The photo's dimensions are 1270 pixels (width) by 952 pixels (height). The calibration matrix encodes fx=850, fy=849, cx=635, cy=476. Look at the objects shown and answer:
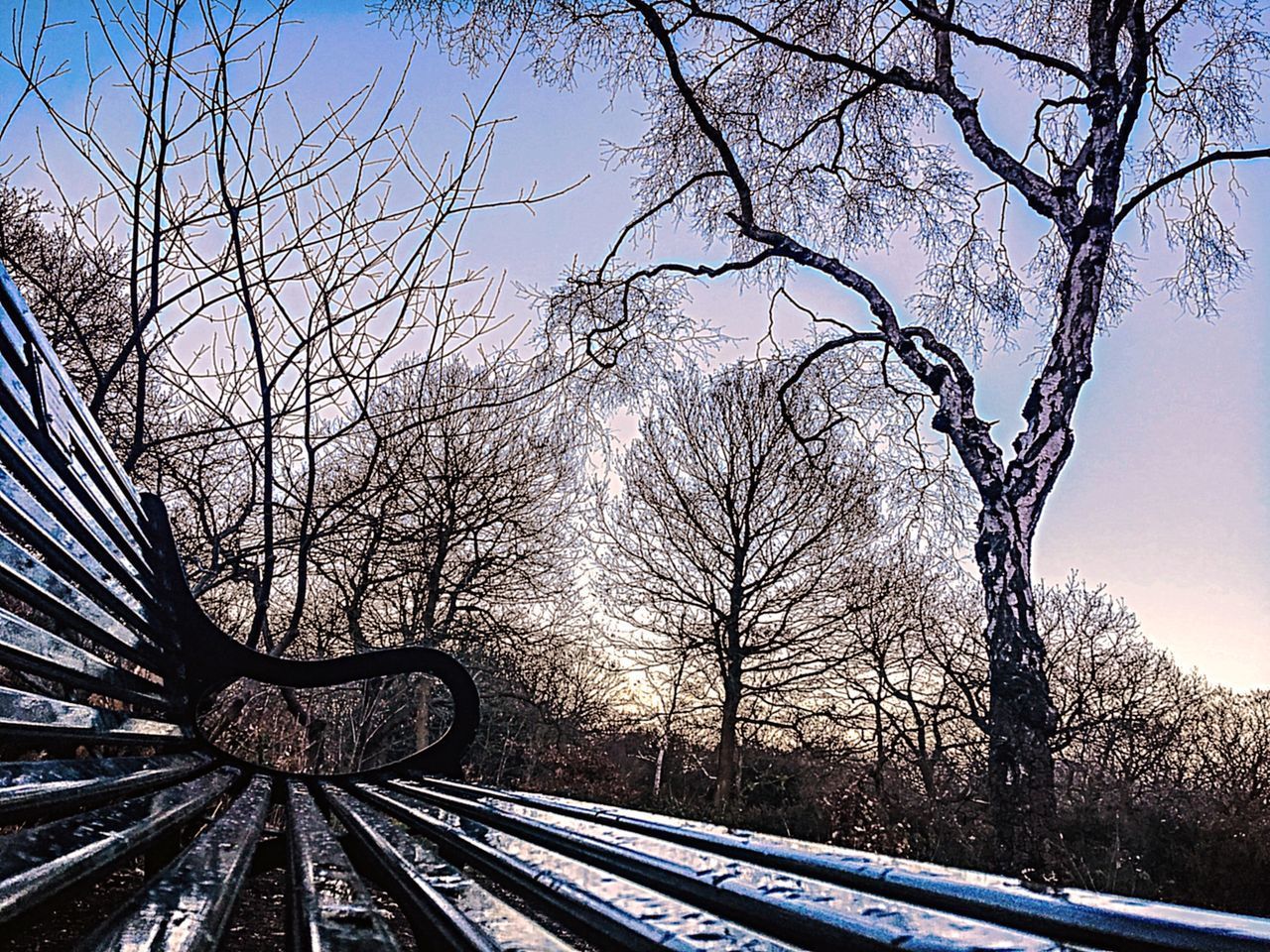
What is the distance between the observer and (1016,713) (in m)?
5.28

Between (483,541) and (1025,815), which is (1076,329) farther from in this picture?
(483,541)

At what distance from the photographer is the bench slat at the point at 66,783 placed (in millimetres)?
583

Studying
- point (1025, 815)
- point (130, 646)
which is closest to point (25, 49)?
point (130, 646)

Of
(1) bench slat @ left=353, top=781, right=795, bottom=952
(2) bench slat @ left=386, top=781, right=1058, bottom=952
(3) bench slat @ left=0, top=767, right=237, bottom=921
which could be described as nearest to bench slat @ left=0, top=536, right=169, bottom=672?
(3) bench slat @ left=0, top=767, right=237, bottom=921

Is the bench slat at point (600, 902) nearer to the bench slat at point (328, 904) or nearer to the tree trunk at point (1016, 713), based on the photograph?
the bench slat at point (328, 904)

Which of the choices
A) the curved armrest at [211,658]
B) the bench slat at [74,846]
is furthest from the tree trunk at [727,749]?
the bench slat at [74,846]

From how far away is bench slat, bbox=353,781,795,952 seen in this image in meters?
0.36

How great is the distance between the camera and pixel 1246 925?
12.0 inches

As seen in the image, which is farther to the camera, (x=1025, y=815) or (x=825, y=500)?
(x=825, y=500)

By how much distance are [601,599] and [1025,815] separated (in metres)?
8.09

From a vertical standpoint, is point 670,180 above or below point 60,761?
above

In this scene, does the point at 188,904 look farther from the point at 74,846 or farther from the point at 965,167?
the point at 965,167

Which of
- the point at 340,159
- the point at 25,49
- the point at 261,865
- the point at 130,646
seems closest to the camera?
the point at 261,865

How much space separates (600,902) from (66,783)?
0.50 metres
